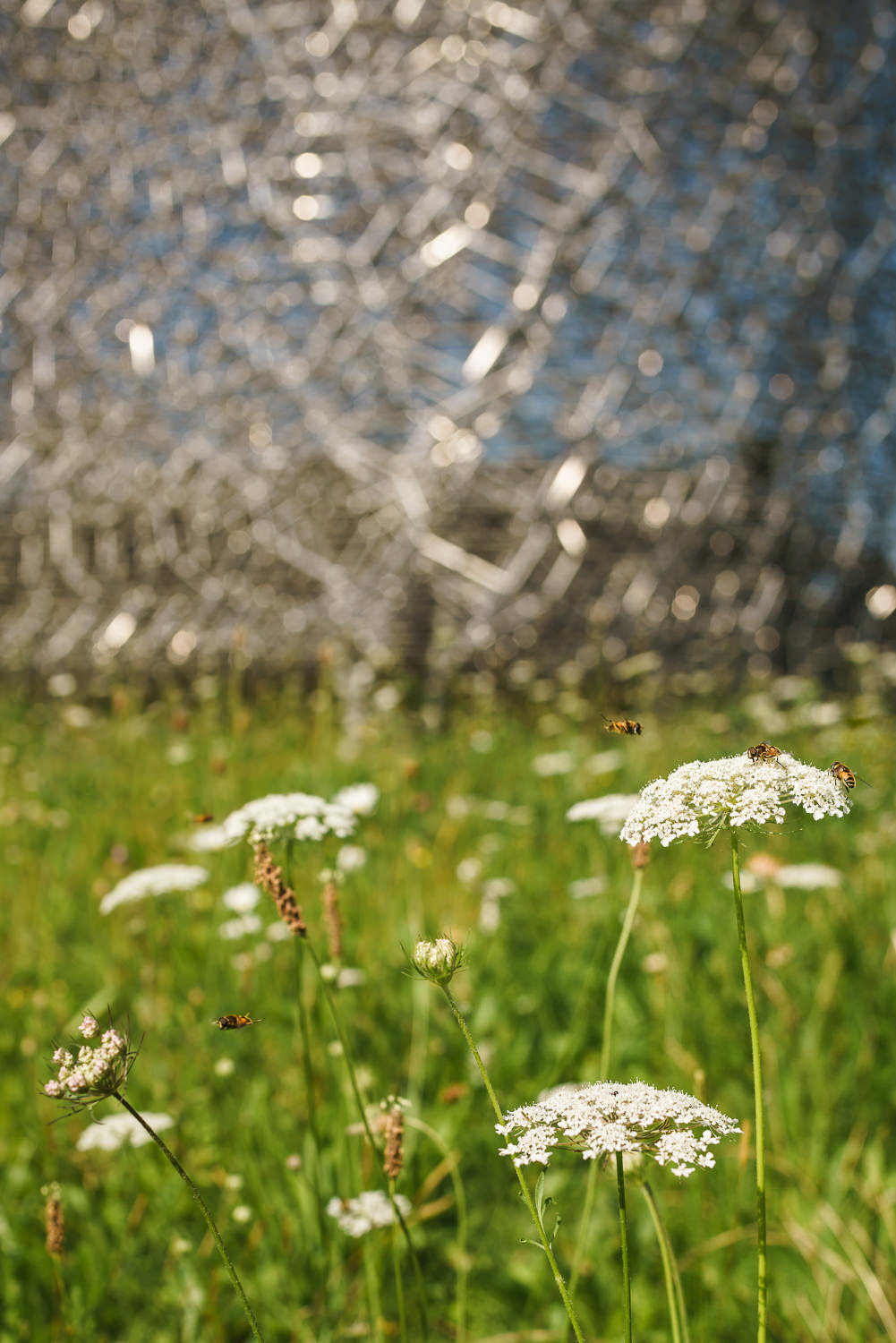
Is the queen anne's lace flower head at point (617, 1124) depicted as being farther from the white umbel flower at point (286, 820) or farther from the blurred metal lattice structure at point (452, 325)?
the blurred metal lattice structure at point (452, 325)

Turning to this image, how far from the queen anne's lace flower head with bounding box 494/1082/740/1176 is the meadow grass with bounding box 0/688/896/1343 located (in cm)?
3

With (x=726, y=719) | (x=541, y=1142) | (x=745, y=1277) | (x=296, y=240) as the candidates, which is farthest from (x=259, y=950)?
(x=296, y=240)

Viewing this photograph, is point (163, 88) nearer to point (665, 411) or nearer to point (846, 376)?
point (665, 411)

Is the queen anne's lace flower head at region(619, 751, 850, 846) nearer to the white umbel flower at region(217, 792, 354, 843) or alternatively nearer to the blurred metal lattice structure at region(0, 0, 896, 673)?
the white umbel flower at region(217, 792, 354, 843)

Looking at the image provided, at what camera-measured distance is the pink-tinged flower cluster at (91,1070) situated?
44cm

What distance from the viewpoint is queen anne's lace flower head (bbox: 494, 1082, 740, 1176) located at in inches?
17.5

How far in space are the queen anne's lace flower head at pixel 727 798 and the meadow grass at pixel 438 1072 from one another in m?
0.02

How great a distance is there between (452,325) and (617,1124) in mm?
4238

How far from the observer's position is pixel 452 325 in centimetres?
436

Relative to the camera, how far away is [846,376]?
484 cm

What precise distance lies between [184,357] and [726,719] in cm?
337

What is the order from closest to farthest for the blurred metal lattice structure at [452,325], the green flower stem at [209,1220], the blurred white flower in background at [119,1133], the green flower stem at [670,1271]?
1. the green flower stem at [209,1220]
2. the green flower stem at [670,1271]
3. the blurred white flower in background at [119,1133]
4. the blurred metal lattice structure at [452,325]

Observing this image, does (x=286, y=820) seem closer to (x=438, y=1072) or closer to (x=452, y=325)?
(x=438, y=1072)

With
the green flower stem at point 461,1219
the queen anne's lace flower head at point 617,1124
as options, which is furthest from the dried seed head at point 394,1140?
the queen anne's lace flower head at point 617,1124
